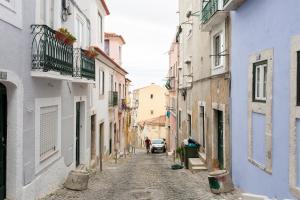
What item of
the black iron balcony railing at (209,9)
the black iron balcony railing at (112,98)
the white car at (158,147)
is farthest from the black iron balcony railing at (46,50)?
the white car at (158,147)

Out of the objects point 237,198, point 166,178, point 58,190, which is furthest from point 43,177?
point 166,178

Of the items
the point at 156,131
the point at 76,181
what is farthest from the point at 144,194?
the point at 156,131

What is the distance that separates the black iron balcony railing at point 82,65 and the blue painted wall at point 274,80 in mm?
4737

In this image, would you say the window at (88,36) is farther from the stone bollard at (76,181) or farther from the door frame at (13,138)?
the door frame at (13,138)

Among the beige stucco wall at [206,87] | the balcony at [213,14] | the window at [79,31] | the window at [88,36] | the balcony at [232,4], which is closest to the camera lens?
the balcony at [232,4]

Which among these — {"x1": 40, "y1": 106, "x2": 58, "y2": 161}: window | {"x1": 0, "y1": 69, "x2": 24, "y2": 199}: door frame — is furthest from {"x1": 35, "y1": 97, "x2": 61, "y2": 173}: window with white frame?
{"x1": 0, "y1": 69, "x2": 24, "y2": 199}: door frame

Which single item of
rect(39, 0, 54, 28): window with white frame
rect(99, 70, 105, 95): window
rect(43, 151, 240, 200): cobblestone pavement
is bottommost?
rect(43, 151, 240, 200): cobblestone pavement

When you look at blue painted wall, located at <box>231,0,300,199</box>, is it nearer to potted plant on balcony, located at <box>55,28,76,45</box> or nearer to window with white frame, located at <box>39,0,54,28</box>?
potted plant on balcony, located at <box>55,28,76,45</box>

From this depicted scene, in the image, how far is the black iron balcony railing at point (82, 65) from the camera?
1256 cm

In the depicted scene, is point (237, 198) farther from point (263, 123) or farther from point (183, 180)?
point (183, 180)

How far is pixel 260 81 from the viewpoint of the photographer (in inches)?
344

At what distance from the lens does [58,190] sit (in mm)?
10344

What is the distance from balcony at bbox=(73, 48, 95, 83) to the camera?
12.5 metres

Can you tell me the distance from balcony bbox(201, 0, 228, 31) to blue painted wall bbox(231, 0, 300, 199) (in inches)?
24.5
